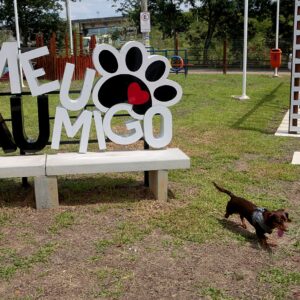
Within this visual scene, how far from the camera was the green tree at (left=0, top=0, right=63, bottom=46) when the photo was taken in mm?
33188

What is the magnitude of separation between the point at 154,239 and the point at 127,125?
1451 mm

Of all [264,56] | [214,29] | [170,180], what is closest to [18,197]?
[170,180]

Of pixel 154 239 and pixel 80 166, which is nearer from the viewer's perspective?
pixel 154 239

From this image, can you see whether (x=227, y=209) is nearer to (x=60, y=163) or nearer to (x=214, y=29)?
(x=60, y=163)

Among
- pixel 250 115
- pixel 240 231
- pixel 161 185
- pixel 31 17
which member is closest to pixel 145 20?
pixel 250 115

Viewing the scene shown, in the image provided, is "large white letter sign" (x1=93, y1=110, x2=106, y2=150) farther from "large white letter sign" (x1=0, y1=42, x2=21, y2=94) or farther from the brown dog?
the brown dog

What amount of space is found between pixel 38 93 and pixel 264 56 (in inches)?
990

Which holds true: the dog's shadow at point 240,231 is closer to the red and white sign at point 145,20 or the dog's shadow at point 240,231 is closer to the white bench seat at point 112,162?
the white bench seat at point 112,162

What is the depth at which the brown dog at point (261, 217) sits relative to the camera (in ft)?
12.0

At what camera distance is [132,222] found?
435 cm

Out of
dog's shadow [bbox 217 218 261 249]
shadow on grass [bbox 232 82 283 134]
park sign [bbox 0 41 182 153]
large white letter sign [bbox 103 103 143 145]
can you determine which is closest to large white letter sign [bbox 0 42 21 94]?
park sign [bbox 0 41 182 153]

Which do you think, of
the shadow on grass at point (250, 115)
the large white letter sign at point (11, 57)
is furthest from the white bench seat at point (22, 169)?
the shadow on grass at point (250, 115)

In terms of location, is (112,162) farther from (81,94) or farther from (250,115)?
(250,115)

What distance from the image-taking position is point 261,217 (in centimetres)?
383
